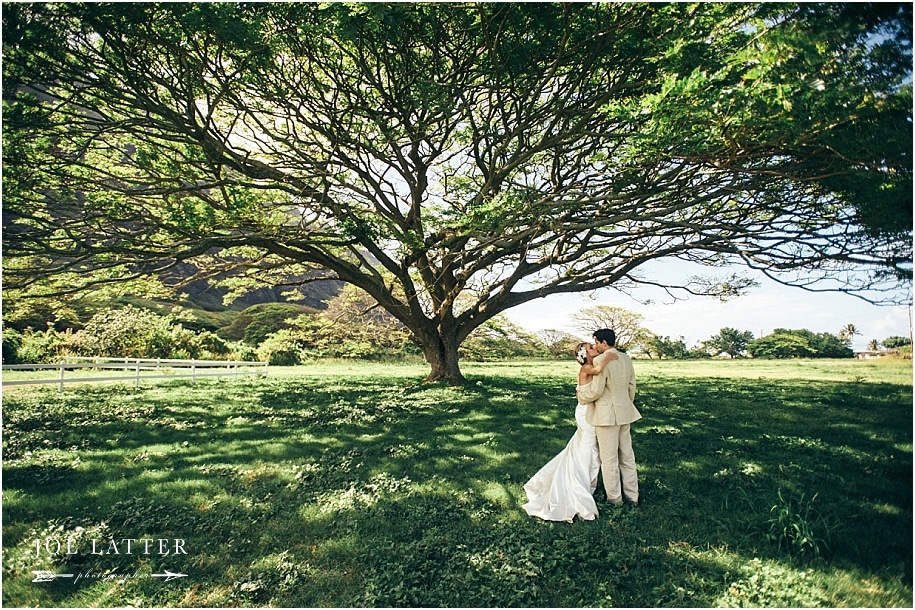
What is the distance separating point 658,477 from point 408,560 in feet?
11.7

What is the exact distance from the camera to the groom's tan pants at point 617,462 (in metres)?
5.11

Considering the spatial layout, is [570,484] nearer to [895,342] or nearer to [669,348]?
[895,342]

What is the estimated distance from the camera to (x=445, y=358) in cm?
1393

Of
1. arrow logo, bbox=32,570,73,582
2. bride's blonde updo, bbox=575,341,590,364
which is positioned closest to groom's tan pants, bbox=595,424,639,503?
bride's blonde updo, bbox=575,341,590,364

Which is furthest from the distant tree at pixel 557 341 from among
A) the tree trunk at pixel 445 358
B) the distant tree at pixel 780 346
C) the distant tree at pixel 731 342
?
the tree trunk at pixel 445 358

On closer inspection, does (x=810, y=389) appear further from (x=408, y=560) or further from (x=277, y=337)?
(x=277, y=337)

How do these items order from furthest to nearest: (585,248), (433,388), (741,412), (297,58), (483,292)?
(483,292) → (433,388) → (585,248) → (741,412) → (297,58)

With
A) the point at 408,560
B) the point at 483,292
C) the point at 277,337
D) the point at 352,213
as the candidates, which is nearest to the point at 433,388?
the point at 483,292

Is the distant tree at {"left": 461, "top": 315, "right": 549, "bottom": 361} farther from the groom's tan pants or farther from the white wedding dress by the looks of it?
the groom's tan pants

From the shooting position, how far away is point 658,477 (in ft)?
19.1

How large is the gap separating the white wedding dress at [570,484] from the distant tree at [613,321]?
65.5ft

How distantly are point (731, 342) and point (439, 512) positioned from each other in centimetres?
2159

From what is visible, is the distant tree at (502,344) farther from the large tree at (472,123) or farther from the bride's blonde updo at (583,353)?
the bride's blonde updo at (583,353)

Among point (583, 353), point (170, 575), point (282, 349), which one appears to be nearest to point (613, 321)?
point (282, 349)
